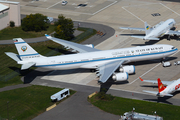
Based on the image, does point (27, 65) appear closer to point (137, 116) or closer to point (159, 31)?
point (137, 116)

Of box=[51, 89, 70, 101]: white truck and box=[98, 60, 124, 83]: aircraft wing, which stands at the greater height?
box=[98, 60, 124, 83]: aircraft wing

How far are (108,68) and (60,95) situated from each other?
542 inches

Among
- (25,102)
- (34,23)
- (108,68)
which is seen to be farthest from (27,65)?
(34,23)

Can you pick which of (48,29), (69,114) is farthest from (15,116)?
(48,29)

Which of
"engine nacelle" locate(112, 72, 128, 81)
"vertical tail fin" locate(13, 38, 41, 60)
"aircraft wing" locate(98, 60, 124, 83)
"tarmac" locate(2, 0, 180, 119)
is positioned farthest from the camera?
"tarmac" locate(2, 0, 180, 119)

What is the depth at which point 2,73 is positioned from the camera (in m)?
80.5

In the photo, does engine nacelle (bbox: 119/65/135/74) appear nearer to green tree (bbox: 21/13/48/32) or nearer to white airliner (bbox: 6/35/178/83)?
white airliner (bbox: 6/35/178/83)

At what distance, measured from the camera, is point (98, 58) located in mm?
77312

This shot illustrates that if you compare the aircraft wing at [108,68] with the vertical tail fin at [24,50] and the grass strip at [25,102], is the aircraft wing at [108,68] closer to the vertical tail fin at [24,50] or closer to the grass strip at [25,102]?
the grass strip at [25,102]

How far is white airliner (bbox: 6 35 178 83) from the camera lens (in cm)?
7231

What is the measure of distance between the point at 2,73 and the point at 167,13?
6778cm

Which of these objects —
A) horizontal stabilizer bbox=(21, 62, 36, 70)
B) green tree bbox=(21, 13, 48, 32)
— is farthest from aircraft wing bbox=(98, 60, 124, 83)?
green tree bbox=(21, 13, 48, 32)

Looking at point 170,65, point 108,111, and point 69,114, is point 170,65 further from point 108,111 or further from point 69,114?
point 69,114

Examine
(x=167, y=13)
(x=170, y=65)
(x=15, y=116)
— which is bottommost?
(x=15, y=116)
